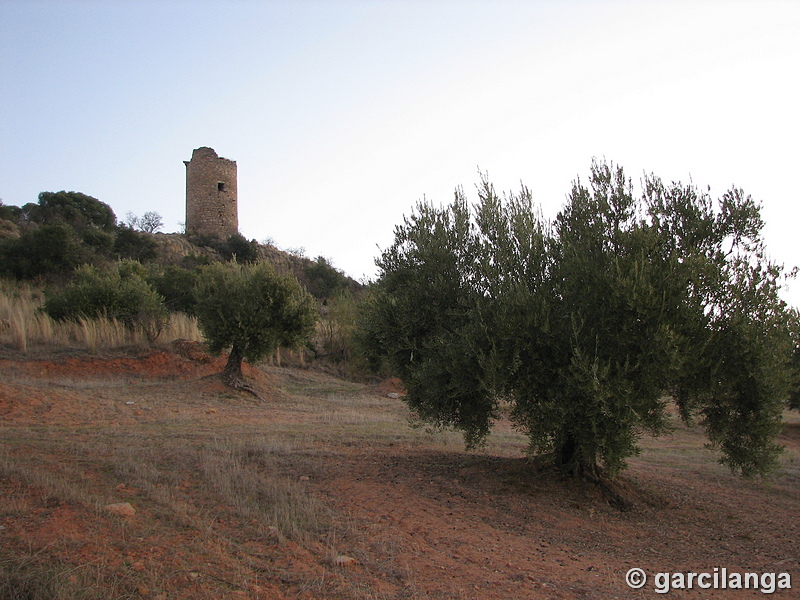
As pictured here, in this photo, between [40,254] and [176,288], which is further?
[176,288]

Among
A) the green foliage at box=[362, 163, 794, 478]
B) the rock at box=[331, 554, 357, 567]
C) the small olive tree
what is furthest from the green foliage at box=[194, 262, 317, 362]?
the rock at box=[331, 554, 357, 567]

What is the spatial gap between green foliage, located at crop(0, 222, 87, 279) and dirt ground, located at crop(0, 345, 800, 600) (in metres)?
18.9

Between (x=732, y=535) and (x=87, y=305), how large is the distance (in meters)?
21.5

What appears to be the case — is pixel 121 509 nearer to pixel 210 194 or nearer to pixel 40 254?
pixel 40 254

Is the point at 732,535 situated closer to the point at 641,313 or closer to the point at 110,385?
the point at 641,313

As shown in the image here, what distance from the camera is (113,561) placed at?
4.61m

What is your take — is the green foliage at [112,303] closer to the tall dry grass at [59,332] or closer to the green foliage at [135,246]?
the tall dry grass at [59,332]

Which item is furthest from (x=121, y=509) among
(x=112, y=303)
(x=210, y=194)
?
(x=210, y=194)

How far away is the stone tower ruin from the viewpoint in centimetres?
4534

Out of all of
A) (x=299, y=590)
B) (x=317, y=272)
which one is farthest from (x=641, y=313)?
(x=317, y=272)

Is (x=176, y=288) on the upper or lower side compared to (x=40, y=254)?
lower

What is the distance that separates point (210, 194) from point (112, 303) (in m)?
26.2

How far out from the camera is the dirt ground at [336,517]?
475cm

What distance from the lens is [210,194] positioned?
45.9 meters
